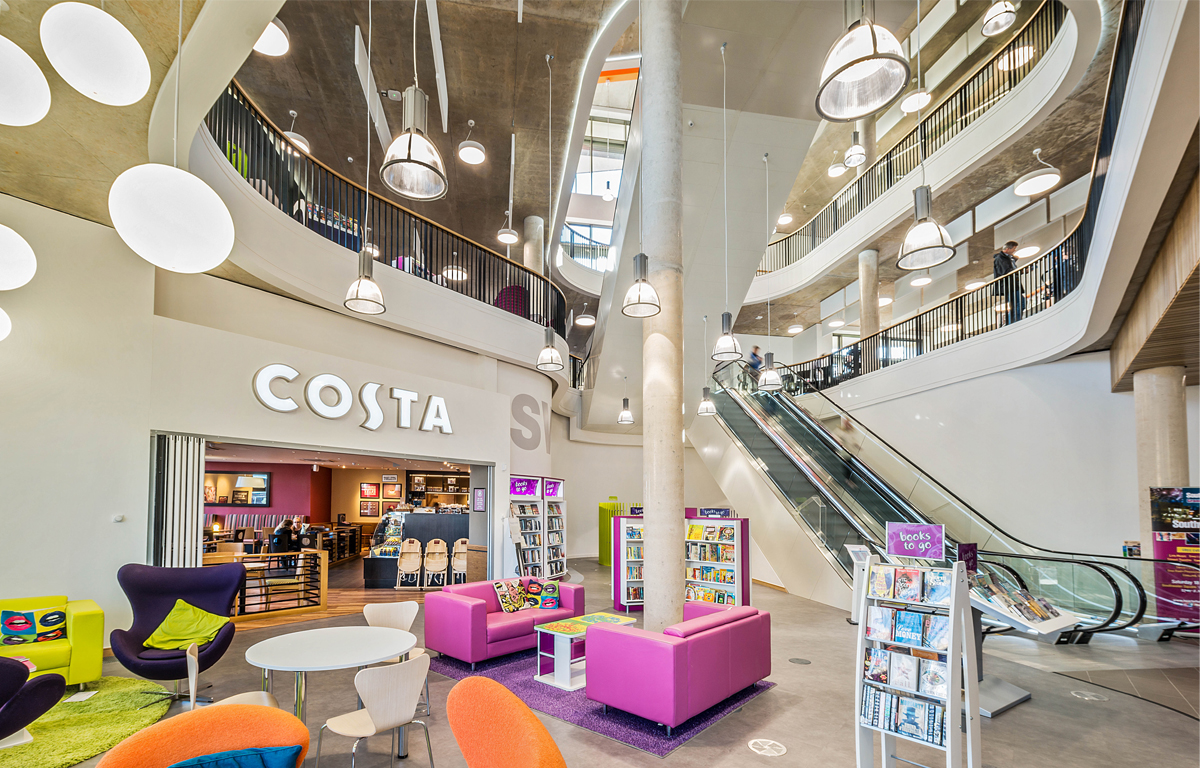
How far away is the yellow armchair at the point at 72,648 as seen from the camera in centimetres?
470

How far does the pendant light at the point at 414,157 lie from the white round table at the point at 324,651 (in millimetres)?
2814

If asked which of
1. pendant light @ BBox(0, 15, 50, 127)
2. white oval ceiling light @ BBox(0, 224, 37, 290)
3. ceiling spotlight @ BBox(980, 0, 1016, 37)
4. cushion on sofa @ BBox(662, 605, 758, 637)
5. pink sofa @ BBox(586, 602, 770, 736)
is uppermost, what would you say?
ceiling spotlight @ BBox(980, 0, 1016, 37)

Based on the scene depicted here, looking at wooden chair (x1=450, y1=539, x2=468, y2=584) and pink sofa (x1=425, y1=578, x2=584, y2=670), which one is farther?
wooden chair (x1=450, y1=539, x2=468, y2=584)

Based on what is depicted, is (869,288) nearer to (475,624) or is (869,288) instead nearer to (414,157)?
(475,624)

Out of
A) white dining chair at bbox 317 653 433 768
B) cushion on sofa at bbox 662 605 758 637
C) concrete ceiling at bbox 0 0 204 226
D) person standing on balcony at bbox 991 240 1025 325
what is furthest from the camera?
person standing on balcony at bbox 991 240 1025 325

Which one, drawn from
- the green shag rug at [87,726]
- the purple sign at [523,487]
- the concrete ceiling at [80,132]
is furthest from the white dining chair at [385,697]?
the purple sign at [523,487]

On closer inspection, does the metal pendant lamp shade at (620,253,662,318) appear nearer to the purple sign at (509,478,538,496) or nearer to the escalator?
the escalator

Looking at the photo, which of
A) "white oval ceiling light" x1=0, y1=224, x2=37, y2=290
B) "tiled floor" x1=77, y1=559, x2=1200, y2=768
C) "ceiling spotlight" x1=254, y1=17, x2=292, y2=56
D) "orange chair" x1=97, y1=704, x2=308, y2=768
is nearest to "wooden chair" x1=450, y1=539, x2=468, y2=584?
"tiled floor" x1=77, y1=559, x2=1200, y2=768

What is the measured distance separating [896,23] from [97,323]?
32.2ft

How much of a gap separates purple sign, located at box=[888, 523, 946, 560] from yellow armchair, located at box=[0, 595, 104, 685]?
637 centimetres

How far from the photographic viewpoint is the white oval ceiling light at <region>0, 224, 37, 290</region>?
15.9 feet

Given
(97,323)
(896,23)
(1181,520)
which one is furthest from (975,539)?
(97,323)

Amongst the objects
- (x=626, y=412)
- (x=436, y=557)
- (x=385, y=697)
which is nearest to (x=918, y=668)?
(x=385, y=697)

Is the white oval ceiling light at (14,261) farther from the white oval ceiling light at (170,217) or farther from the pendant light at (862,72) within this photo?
the pendant light at (862,72)
